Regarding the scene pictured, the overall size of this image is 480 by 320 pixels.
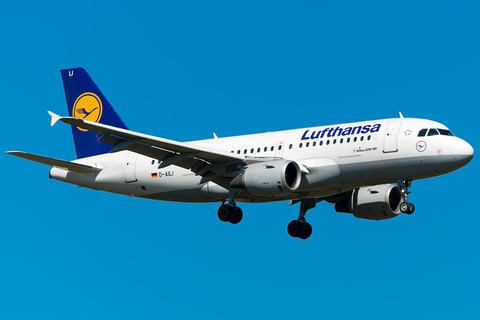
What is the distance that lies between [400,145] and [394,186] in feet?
20.9

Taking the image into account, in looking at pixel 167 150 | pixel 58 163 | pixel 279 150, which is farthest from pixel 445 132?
pixel 58 163

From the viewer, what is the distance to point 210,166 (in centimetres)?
3525

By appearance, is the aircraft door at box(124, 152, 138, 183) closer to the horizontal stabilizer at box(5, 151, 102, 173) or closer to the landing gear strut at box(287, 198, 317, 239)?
the horizontal stabilizer at box(5, 151, 102, 173)

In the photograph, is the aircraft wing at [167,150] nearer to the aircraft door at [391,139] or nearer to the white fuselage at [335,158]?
the white fuselage at [335,158]

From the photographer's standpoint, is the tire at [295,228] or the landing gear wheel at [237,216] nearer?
the landing gear wheel at [237,216]

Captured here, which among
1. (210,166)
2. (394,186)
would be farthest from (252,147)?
(394,186)

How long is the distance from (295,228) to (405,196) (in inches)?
287

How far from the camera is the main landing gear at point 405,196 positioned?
108ft

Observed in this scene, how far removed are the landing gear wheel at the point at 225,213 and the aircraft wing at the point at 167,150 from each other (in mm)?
1714

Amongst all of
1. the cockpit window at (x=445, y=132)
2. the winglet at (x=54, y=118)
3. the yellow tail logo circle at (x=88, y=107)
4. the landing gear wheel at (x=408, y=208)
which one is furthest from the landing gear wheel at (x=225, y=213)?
the yellow tail logo circle at (x=88, y=107)

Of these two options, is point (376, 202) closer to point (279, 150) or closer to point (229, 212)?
point (279, 150)

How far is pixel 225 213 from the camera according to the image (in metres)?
35.7

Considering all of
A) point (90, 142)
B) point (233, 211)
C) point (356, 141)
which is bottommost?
point (233, 211)

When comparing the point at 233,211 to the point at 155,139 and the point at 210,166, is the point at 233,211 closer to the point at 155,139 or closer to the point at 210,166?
the point at 210,166
